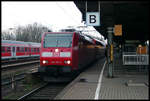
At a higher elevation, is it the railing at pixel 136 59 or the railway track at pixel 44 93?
the railing at pixel 136 59

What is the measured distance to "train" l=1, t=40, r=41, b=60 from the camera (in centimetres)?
2735

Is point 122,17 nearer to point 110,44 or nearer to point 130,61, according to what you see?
point 130,61

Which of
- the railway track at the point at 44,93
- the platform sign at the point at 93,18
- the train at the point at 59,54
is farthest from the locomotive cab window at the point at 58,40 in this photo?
the platform sign at the point at 93,18

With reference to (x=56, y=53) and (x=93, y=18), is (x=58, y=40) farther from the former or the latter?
(x=93, y=18)

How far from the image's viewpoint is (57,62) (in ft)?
42.8

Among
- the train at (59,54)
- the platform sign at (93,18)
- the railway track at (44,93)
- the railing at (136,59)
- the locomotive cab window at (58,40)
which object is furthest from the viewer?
the railing at (136,59)

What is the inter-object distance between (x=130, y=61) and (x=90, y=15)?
5.68 meters

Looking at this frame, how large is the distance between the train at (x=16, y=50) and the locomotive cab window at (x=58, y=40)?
1429 centimetres

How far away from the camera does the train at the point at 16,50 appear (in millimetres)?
27345

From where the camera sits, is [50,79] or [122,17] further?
[122,17]

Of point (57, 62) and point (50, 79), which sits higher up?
point (57, 62)

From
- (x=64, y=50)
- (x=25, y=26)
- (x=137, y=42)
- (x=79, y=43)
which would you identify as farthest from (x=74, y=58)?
(x=25, y=26)

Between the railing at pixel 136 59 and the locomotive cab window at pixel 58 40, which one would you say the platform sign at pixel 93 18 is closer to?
the locomotive cab window at pixel 58 40

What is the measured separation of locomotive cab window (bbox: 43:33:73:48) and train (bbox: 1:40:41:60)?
14289 mm
